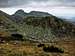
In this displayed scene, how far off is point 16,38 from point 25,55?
266ft

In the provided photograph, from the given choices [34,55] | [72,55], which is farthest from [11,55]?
[72,55]

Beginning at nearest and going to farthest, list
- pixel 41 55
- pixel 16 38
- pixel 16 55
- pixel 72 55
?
pixel 16 55 → pixel 41 55 → pixel 72 55 → pixel 16 38

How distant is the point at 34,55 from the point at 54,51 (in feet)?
34.6

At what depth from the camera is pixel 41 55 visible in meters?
75.1

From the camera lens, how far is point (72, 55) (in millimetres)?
82562

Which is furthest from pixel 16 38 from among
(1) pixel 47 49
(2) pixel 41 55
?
(2) pixel 41 55

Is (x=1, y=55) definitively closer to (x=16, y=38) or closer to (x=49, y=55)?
(x=49, y=55)

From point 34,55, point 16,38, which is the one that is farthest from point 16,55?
point 16,38

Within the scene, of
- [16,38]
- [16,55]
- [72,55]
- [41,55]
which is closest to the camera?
[16,55]

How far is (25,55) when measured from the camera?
236 ft

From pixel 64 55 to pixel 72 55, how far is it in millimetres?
4976

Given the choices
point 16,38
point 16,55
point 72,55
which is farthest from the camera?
point 16,38

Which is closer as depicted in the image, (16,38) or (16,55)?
(16,55)

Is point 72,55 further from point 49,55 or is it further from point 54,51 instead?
point 49,55
